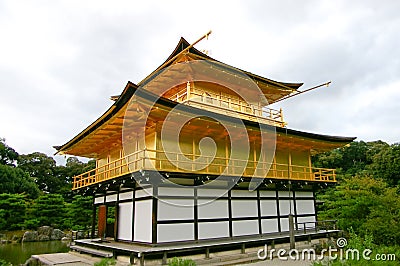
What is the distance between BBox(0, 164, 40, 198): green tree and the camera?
30719 mm

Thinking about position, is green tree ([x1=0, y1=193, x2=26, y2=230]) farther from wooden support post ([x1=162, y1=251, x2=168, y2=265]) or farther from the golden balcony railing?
wooden support post ([x1=162, y1=251, x2=168, y2=265])

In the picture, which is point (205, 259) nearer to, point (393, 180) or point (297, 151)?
point (297, 151)

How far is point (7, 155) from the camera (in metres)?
41.6

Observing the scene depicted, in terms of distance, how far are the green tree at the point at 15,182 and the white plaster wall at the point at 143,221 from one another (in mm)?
23974

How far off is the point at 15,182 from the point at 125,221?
26.4m

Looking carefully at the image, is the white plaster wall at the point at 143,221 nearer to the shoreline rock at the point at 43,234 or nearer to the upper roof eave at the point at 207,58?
the upper roof eave at the point at 207,58

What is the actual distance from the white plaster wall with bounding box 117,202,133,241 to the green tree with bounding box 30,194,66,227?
1549cm

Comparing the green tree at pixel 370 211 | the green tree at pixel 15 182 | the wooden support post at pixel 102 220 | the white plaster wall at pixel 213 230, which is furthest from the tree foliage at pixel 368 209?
the green tree at pixel 15 182

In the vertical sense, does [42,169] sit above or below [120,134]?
above

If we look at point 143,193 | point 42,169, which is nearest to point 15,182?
point 42,169

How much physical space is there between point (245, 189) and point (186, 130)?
3599 mm

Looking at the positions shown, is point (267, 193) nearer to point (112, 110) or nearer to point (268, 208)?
point (268, 208)

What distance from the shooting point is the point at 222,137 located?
41.8 ft

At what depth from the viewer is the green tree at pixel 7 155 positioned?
41.0m
